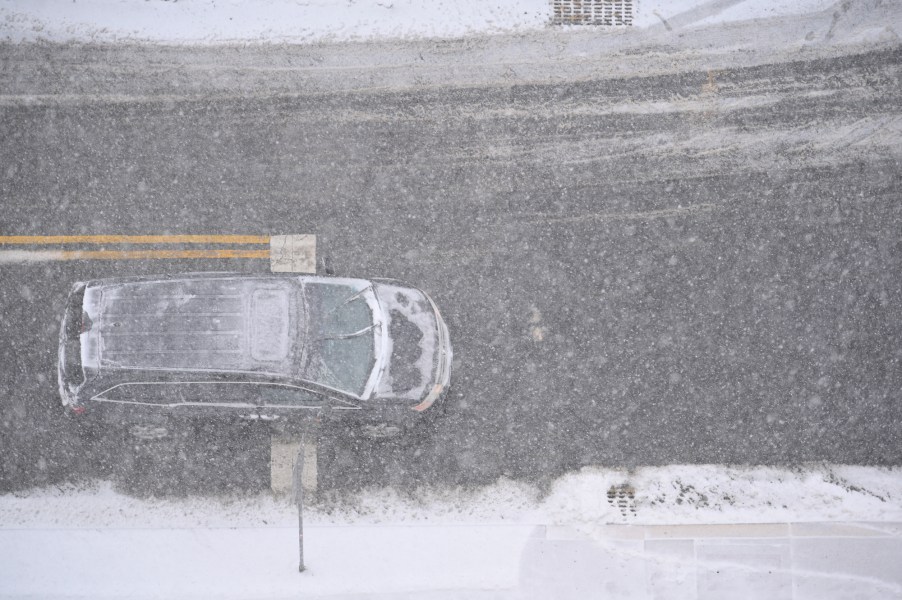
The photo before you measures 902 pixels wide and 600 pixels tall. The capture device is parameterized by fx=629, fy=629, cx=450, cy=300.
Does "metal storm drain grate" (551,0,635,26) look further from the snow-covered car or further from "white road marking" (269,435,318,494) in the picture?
"white road marking" (269,435,318,494)

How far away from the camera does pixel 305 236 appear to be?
7500 millimetres

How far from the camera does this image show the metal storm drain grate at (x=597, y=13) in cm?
768

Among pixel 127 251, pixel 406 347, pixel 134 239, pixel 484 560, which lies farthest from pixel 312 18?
pixel 484 560

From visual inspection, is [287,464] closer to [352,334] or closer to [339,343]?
[339,343]

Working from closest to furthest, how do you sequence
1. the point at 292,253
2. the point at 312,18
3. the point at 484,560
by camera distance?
the point at 484,560 < the point at 292,253 < the point at 312,18

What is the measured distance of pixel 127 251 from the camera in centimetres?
752

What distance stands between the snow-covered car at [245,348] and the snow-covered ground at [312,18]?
10.5 ft

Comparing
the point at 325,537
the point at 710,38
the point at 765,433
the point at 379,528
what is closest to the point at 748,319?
the point at 765,433

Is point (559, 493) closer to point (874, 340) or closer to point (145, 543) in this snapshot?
point (874, 340)

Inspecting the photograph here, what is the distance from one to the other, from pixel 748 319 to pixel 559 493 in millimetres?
3027

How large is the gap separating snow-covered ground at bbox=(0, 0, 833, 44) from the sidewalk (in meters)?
5.87

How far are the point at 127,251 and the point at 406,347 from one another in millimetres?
3698

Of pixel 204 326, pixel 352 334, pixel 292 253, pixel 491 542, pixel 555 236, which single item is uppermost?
pixel 555 236

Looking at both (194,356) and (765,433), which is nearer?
(194,356)
